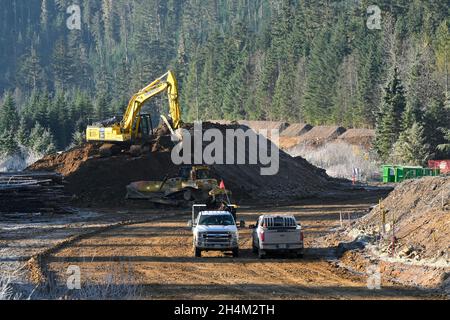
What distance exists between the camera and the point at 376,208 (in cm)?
3447

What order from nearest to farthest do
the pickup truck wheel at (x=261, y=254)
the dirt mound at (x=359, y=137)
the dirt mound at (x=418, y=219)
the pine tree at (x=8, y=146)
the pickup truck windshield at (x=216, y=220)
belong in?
1. the dirt mound at (x=418, y=219)
2. the pickup truck wheel at (x=261, y=254)
3. the pickup truck windshield at (x=216, y=220)
4. the pine tree at (x=8, y=146)
5. the dirt mound at (x=359, y=137)

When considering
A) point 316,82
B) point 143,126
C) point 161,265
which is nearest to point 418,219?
point 161,265

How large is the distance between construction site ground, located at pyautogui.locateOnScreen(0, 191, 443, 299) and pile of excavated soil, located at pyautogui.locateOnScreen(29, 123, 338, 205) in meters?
8.50

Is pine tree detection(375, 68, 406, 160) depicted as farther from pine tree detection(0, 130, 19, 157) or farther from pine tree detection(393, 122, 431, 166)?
pine tree detection(0, 130, 19, 157)

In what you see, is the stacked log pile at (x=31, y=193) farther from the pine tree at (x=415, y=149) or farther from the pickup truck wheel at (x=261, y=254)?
the pine tree at (x=415, y=149)

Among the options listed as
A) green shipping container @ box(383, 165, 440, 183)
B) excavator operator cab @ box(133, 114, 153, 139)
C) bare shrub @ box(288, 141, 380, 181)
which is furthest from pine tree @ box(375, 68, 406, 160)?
excavator operator cab @ box(133, 114, 153, 139)

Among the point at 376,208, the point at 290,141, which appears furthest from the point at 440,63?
the point at 376,208

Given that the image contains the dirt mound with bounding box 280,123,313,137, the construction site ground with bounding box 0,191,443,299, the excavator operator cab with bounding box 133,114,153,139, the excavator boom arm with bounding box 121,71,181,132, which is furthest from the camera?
the dirt mound with bounding box 280,123,313,137

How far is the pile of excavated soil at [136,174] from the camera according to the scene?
52062 millimetres

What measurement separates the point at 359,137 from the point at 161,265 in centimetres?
8028

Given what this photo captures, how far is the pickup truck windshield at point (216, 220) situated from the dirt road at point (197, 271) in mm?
1112

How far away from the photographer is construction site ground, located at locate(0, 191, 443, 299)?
21141 mm

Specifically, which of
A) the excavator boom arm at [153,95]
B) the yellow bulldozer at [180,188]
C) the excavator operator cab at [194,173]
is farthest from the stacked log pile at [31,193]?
the excavator boom arm at [153,95]

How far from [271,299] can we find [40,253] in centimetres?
1168
